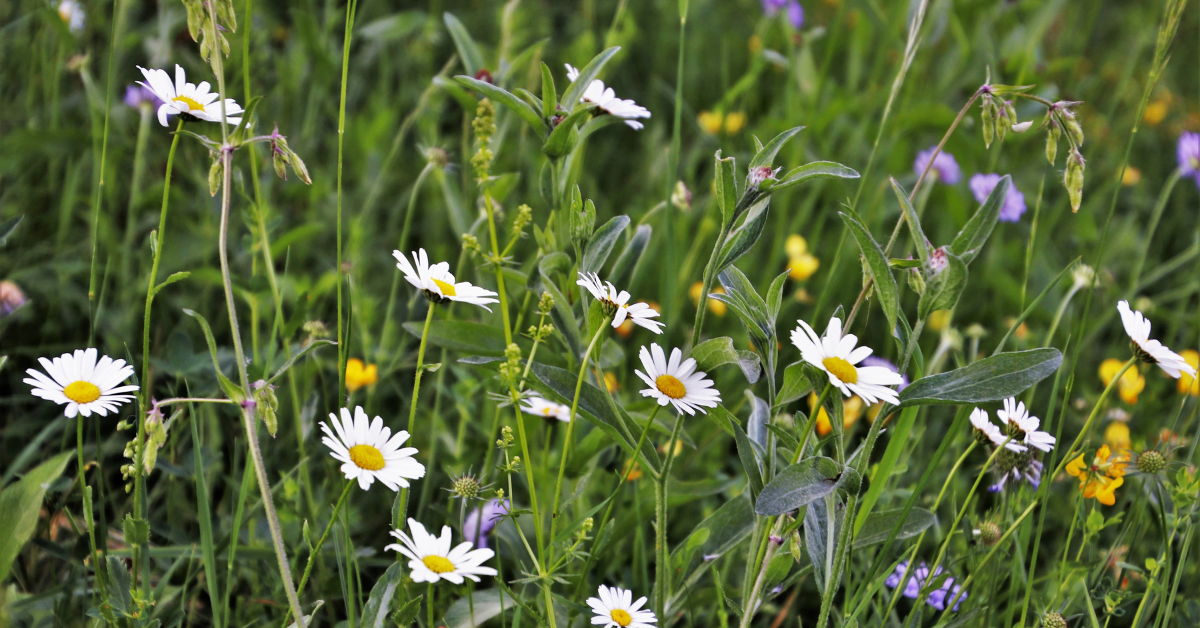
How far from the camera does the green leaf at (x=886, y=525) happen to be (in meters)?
1.14

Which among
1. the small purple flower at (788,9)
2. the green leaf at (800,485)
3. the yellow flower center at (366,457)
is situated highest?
the small purple flower at (788,9)

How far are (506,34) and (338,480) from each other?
1.00 meters

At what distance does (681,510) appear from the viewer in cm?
163

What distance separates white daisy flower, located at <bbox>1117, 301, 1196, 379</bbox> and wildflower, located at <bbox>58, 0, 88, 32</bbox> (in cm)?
230

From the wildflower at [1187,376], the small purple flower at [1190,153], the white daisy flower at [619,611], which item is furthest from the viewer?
the small purple flower at [1190,153]

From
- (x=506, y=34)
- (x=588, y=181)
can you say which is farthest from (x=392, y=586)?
(x=588, y=181)

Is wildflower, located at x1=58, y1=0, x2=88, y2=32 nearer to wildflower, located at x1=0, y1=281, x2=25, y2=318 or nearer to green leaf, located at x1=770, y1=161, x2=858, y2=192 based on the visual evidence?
wildflower, located at x1=0, y1=281, x2=25, y2=318

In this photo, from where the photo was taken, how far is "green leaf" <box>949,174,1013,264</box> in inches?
38.5

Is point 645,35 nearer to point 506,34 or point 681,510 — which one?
point 506,34

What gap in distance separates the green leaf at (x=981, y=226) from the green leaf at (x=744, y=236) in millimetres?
223

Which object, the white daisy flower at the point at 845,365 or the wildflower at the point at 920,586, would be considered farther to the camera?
the wildflower at the point at 920,586

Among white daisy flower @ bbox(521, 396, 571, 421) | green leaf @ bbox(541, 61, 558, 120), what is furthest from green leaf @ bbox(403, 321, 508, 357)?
green leaf @ bbox(541, 61, 558, 120)

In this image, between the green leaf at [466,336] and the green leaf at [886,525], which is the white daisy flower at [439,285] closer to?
the green leaf at [466,336]

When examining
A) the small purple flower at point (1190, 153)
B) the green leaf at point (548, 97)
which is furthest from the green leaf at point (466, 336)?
the small purple flower at point (1190, 153)
